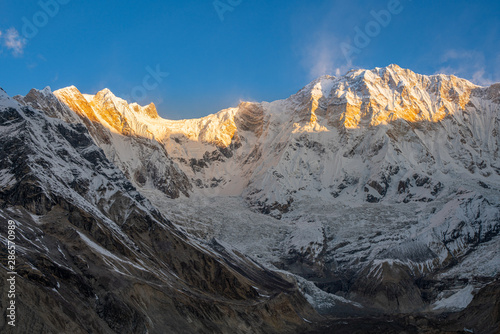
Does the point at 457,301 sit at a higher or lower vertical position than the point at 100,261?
lower

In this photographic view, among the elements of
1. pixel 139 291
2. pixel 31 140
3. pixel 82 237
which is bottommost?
pixel 139 291

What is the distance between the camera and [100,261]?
274ft

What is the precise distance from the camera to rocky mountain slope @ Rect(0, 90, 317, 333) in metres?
66.8

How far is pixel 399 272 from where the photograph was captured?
150 metres

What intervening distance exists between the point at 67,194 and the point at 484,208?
134116 millimetres

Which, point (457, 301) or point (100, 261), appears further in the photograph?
point (457, 301)

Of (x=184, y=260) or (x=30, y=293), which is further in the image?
(x=184, y=260)

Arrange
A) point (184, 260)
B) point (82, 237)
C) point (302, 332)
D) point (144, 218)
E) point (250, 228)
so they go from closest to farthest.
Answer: point (82, 237), point (302, 332), point (184, 260), point (144, 218), point (250, 228)

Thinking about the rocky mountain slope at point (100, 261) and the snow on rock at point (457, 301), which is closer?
the rocky mountain slope at point (100, 261)

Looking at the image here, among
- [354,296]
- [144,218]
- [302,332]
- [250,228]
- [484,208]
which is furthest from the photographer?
[250,228]

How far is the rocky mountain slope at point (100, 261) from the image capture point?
66.8 metres

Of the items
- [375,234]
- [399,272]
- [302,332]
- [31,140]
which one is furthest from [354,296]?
[31,140]

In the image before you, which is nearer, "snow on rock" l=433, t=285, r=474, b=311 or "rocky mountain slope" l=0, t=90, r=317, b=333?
"rocky mountain slope" l=0, t=90, r=317, b=333

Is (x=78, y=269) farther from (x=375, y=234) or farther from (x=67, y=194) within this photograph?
(x=375, y=234)
